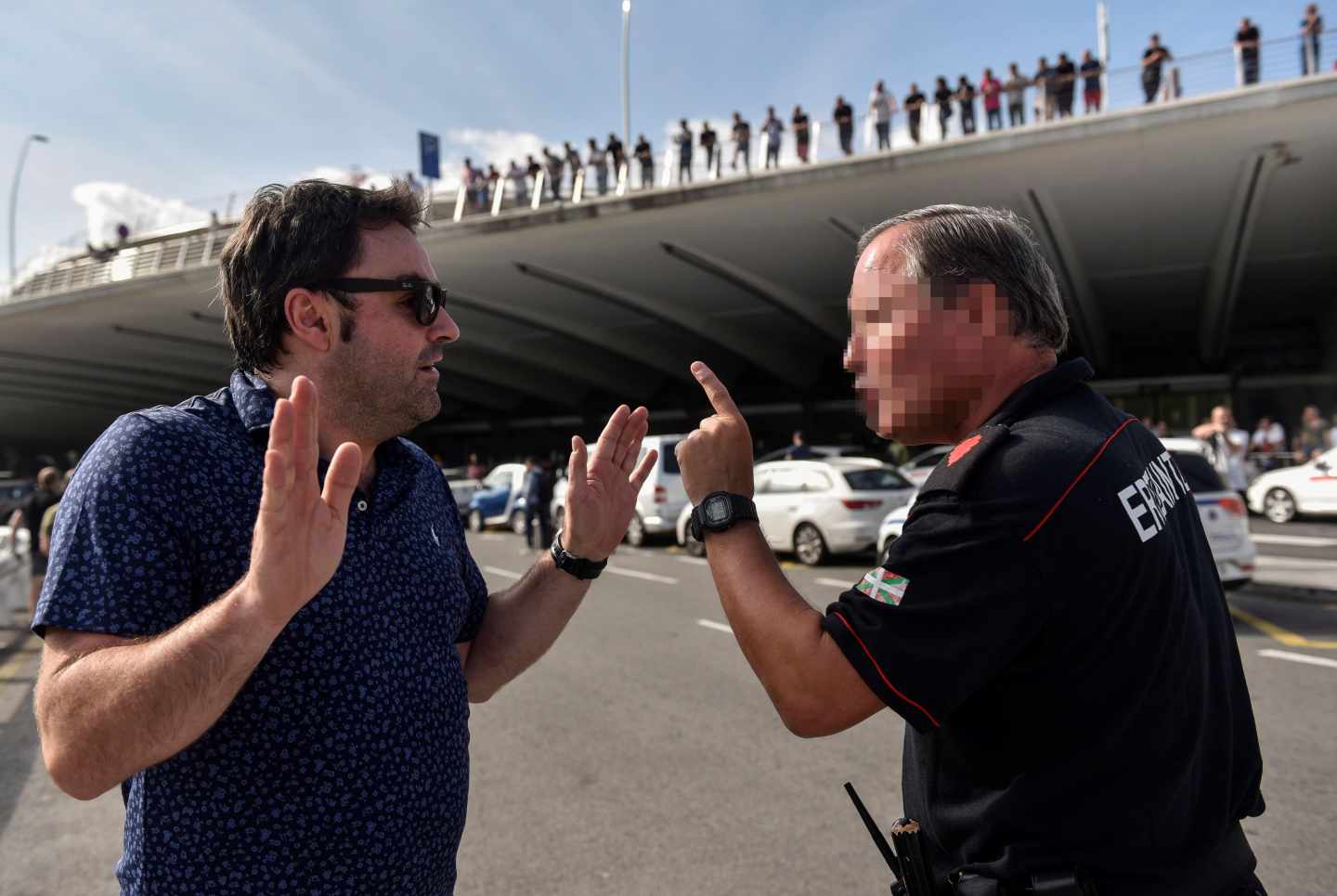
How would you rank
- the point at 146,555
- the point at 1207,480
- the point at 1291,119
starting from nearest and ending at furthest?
the point at 146,555
the point at 1207,480
the point at 1291,119

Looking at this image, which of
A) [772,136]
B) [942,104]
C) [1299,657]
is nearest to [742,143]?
[772,136]

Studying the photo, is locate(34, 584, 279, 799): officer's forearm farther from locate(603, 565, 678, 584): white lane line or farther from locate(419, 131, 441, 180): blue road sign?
locate(419, 131, 441, 180): blue road sign

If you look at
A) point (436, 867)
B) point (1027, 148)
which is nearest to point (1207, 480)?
point (436, 867)

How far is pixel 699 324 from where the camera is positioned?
112ft

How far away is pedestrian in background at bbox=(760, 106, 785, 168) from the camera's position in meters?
21.5

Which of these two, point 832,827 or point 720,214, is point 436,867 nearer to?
point 832,827

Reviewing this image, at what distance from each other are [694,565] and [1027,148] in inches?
518

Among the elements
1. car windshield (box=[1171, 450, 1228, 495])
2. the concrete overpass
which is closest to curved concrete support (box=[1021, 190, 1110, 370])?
the concrete overpass

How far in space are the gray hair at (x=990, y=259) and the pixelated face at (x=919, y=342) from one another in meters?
0.02

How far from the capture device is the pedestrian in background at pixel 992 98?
62.2ft

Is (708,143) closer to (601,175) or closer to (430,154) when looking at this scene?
(601,175)

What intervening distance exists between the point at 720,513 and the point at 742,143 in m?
22.0

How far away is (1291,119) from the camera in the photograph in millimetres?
17500

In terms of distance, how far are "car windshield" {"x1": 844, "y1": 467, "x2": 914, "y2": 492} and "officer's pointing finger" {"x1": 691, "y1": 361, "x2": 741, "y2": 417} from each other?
34.2 feet
